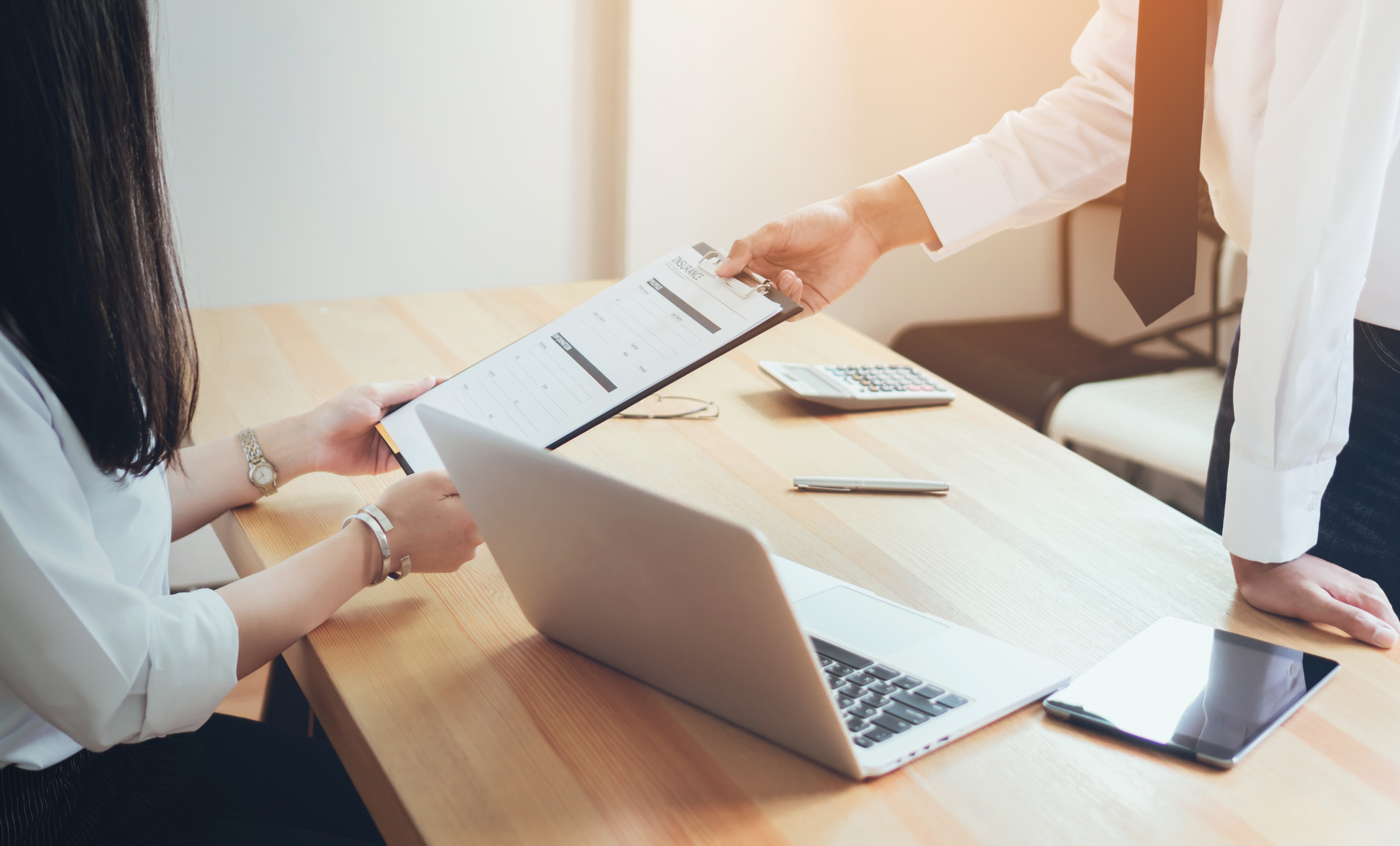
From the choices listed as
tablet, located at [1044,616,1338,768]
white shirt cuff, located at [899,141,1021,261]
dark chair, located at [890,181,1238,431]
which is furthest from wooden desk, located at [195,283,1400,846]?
dark chair, located at [890,181,1238,431]

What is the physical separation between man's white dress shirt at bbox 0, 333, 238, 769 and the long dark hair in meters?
0.02

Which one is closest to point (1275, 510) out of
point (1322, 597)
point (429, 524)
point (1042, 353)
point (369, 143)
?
point (1322, 597)

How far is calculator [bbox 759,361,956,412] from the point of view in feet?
3.84

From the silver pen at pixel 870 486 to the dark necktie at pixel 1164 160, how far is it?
26 centimetres

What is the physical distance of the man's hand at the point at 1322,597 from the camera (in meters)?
0.75

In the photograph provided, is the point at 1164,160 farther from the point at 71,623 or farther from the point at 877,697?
the point at 71,623

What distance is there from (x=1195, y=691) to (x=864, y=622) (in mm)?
229

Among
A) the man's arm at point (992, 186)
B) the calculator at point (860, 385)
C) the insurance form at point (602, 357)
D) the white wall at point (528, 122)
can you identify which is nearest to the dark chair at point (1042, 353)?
the white wall at point (528, 122)

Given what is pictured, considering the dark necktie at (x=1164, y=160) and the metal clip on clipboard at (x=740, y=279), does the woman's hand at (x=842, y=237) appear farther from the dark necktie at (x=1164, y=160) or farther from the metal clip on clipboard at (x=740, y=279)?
the dark necktie at (x=1164, y=160)

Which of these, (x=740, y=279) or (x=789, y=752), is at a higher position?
(x=740, y=279)

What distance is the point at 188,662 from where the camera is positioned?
65 cm

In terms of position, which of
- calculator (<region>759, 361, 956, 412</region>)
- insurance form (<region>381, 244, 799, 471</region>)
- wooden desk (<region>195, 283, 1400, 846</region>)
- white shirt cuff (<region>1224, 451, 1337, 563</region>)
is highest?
insurance form (<region>381, 244, 799, 471</region>)

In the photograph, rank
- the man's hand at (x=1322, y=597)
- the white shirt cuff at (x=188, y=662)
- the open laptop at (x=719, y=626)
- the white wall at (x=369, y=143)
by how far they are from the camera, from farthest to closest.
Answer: the white wall at (x=369, y=143), the man's hand at (x=1322, y=597), the white shirt cuff at (x=188, y=662), the open laptop at (x=719, y=626)

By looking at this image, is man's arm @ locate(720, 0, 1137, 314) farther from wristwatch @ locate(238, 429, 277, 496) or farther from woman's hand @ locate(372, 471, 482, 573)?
wristwatch @ locate(238, 429, 277, 496)
